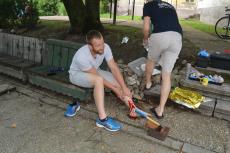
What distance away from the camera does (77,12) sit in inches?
343

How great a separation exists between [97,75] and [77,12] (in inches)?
188

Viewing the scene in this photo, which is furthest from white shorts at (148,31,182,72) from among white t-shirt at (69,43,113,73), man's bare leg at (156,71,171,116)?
white t-shirt at (69,43,113,73)

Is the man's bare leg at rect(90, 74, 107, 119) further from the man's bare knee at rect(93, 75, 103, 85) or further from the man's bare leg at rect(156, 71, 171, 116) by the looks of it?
the man's bare leg at rect(156, 71, 171, 116)

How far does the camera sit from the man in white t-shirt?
170 inches

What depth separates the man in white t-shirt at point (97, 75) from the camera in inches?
170

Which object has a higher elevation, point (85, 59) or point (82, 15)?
point (82, 15)

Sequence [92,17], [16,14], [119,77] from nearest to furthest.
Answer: [119,77] → [92,17] → [16,14]

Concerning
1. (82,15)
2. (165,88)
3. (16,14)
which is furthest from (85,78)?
(16,14)

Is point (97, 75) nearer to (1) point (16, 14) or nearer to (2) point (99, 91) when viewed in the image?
(2) point (99, 91)

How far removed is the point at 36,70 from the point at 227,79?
3.64 metres

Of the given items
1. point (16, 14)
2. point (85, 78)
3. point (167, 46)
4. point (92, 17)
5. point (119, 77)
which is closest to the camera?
point (85, 78)

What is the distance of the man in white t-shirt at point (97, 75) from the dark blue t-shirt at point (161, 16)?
868mm

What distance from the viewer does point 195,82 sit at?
542 cm

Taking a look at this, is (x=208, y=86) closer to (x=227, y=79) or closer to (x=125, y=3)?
(x=227, y=79)
